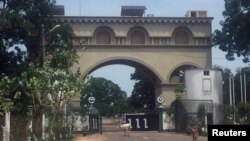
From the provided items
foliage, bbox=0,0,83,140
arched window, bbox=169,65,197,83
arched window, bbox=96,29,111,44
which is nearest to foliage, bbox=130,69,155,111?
arched window, bbox=169,65,197,83

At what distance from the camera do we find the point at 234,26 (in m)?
52.4

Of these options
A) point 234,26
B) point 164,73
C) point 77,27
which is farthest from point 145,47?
point 234,26

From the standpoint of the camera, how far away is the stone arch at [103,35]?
60531 mm

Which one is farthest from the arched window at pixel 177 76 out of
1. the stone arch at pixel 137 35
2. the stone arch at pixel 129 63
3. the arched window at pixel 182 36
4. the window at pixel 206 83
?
the window at pixel 206 83

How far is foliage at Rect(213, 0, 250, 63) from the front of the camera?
50906 millimetres

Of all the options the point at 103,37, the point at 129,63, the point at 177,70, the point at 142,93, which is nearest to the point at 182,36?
the point at 177,70

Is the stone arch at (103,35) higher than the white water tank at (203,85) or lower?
higher

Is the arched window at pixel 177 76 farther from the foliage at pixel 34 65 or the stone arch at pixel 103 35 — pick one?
the foliage at pixel 34 65

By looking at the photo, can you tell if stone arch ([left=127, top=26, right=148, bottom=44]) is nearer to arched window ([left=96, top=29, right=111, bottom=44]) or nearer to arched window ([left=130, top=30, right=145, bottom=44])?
arched window ([left=130, top=30, right=145, bottom=44])

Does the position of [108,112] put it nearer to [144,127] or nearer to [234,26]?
[144,127]

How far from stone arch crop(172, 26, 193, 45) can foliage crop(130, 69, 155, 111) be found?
22.8 m

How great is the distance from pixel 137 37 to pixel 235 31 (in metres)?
12.8

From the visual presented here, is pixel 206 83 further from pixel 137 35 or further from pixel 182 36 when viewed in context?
pixel 137 35

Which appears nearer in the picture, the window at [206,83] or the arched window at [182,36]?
the window at [206,83]
